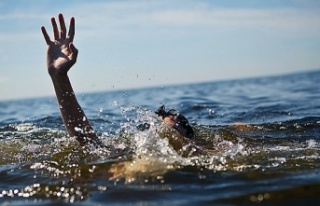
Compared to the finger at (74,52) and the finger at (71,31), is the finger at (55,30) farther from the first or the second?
the finger at (74,52)

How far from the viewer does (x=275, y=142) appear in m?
8.34

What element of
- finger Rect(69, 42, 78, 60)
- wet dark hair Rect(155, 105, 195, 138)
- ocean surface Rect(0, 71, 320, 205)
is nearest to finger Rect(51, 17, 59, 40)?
finger Rect(69, 42, 78, 60)

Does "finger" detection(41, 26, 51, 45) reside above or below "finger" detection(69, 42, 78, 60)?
above

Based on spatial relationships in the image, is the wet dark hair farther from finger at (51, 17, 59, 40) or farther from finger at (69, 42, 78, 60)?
finger at (51, 17, 59, 40)

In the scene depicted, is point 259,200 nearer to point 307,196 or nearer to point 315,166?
point 307,196

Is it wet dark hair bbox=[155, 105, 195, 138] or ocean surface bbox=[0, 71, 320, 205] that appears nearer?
ocean surface bbox=[0, 71, 320, 205]

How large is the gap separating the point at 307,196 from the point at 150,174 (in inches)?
62.6

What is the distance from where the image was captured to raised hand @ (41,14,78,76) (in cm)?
561

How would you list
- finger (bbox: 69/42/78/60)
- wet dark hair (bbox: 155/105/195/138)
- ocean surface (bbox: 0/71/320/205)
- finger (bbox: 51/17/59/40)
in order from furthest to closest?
wet dark hair (bbox: 155/105/195/138) < finger (bbox: 51/17/59/40) < finger (bbox: 69/42/78/60) < ocean surface (bbox: 0/71/320/205)

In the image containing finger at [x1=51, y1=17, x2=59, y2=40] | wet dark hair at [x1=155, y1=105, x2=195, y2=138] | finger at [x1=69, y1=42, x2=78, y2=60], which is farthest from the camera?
wet dark hair at [x1=155, y1=105, x2=195, y2=138]

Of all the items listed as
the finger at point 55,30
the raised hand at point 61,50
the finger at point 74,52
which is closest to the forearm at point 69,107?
the raised hand at point 61,50

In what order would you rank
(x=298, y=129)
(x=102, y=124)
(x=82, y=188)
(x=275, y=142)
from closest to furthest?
1. (x=82, y=188)
2. (x=275, y=142)
3. (x=298, y=129)
4. (x=102, y=124)

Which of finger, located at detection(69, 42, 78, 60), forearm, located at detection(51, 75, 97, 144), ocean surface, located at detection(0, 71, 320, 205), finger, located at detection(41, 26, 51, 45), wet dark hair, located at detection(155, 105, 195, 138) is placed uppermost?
finger, located at detection(41, 26, 51, 45)

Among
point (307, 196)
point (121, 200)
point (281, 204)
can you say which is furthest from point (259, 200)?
point (121, 200)
